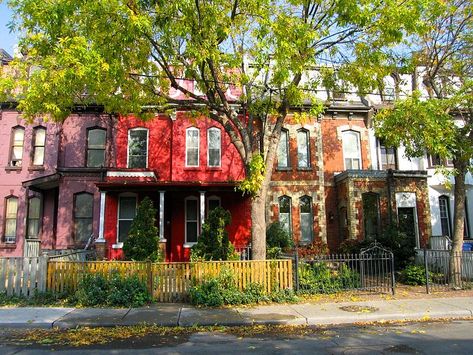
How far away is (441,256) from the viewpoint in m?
14.8

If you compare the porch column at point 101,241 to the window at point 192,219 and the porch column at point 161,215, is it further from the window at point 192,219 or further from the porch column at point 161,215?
the window at point 192,219

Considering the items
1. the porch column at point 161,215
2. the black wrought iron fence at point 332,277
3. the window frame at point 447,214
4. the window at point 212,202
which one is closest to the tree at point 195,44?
the black wrought iron fence at point 332,277

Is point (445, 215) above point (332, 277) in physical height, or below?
above

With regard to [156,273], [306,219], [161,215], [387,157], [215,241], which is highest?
[387,157]

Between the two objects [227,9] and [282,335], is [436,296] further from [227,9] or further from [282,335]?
[227,9]

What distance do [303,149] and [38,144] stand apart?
1334 centimetres

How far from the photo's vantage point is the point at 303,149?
838 inches

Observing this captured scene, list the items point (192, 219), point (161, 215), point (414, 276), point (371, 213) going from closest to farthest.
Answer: point (414, 276), point (161, 215), point (192, 219), point (371, 213)

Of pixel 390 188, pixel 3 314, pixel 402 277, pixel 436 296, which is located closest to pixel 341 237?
pixel 390 188

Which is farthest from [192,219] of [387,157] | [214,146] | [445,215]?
[445,215]

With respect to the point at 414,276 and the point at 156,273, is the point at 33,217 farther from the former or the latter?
the point at 414,276

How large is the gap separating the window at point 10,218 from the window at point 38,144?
2099 millimetres

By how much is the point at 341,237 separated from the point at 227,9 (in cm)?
1319

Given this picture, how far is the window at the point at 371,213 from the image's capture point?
19.9 meters
